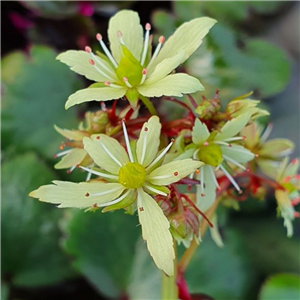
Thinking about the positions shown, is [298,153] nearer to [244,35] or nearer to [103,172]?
[244,35]

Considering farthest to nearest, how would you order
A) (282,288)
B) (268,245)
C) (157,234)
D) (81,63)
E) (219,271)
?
(268,245)
(219,271)
(282,288)
(81,63)
(157,234)

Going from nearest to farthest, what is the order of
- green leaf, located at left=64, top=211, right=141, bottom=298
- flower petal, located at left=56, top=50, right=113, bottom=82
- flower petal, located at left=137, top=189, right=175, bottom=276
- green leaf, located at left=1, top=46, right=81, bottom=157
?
flower petal, located at left=137, top=189, right=175, bottom=276
flower petal, located at left=56, top=50, right=113, bottom=82
green leaf, located at left=64, top=211, right=141, bottom=298
green leaf, located at left=1, top=46, right=81, bottom=157

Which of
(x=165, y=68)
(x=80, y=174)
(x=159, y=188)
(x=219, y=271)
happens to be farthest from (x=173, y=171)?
(x=219, y=271)

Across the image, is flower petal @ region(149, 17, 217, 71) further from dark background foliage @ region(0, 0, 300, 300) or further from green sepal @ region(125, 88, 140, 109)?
dark background foliage @ region(0, 0, 300, 300)

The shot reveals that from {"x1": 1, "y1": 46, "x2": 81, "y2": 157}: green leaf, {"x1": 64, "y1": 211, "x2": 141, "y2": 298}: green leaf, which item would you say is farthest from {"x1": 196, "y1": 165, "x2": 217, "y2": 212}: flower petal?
{"x1": 1, "y1": 46, "x2": 81, "y2": 157}: green leaf

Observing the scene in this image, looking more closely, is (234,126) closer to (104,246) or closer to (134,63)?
(134,63)

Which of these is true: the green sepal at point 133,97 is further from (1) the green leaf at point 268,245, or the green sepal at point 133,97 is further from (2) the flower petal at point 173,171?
(1) the green leaf at point 268,245

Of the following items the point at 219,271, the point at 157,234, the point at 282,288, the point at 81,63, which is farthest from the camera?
the point at 219,271
